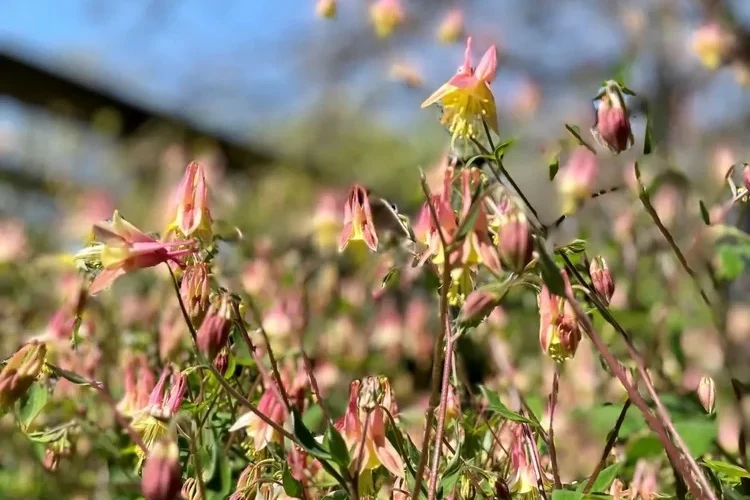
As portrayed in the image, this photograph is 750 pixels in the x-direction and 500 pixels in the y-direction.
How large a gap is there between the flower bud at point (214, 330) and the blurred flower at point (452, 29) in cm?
107

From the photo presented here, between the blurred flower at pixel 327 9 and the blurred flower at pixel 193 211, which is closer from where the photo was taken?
the blurred flower at pixel 193 211

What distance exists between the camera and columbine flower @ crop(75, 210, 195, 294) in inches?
25.1

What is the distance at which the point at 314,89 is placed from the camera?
8586mm

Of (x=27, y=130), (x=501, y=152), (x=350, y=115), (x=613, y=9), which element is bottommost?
(x=501, y=152)

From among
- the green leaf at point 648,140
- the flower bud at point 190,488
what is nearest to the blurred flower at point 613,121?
the green leaf at point 648,140

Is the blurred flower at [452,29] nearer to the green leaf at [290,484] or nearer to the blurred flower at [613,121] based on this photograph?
the blurred flower at [613,121]

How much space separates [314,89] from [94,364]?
25.4 feet

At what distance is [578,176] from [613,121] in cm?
85

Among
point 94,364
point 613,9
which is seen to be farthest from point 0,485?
point 613,9

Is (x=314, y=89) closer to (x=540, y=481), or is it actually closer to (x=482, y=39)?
(x=482, y=39)

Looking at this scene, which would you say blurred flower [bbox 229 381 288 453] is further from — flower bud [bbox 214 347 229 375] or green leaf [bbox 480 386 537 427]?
green leaf [bbox 480 386 537 427]

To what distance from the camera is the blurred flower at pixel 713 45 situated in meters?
1.85

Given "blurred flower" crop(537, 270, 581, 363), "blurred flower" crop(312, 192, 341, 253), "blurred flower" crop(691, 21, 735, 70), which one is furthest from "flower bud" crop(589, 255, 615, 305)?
"blurred flower" crop(691, 21, 735, 70)

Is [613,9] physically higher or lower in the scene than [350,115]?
lower
